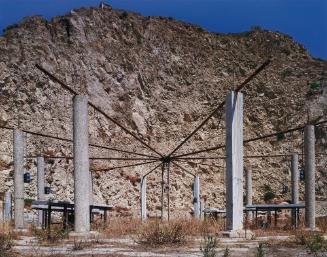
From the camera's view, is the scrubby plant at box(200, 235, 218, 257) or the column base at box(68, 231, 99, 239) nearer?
the scrubby plant at box(200, 235, 218, 257)

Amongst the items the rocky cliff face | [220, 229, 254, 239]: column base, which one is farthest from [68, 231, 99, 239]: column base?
the rocky cliff face

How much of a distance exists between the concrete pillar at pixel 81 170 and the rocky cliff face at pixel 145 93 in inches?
781

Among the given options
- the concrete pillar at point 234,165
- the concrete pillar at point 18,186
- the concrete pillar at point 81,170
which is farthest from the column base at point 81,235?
the concrete pillar at point 18,186

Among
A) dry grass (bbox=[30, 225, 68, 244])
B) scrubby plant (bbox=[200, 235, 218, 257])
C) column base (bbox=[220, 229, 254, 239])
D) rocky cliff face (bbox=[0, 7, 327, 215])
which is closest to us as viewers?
scrubby plant (bbox=[200, 235, 218, 257])

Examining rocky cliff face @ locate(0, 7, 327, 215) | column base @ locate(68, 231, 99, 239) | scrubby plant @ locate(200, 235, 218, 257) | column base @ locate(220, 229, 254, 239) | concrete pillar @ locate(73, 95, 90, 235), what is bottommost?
column base @ locate(68, 231, 99, 239)

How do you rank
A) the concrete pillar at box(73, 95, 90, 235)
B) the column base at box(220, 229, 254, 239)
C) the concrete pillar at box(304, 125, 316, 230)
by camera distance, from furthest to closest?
the concrete pillar at box(304, 125, 316, 230) → the concrete pillar at box(73, 95, 90, 235) → the column base at box(220, 229, 254, 239)

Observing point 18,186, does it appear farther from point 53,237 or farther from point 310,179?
point 310,179

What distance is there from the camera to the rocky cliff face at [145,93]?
1350 inches

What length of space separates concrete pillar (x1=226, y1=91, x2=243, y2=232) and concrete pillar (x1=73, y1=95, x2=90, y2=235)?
302 cm

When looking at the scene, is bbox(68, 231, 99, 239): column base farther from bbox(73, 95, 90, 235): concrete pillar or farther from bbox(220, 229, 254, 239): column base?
bbox(220, 229, 254, 239): column base

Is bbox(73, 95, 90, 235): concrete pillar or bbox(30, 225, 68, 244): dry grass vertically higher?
bbox(73, 95, 90, 235): concrete pillar

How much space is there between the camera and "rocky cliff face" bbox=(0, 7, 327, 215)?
34281mm

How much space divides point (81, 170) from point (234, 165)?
3.29 metres

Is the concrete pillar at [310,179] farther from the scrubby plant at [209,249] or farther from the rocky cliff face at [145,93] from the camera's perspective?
the rocky cliff face at [145,93]
